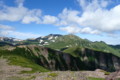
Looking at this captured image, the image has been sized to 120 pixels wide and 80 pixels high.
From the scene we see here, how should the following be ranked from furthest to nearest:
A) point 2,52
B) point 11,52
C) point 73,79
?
1. point 11,52
2. point 2,52
3. point 73,79

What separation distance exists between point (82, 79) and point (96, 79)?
4.39m

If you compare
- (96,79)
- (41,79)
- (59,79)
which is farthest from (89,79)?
(41,79)

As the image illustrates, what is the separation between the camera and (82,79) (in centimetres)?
4147

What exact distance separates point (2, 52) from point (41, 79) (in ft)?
511

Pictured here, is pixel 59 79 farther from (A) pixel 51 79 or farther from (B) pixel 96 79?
(B) pixel 96 79

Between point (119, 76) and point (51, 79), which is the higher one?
point (119, 76)

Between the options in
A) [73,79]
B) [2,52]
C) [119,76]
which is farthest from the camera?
[2,52]

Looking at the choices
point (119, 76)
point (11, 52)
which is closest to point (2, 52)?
point (11, 52)

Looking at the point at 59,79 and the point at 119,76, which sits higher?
the point at 119,76

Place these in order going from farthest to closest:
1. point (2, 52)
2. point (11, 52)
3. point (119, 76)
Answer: point (11, 52) < point (2, 52) < point (119, 76)

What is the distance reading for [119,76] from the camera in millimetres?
29906

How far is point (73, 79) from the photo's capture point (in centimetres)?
4119

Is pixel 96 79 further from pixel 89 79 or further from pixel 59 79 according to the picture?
pixel 59 79

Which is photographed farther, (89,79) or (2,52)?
(2,52)
